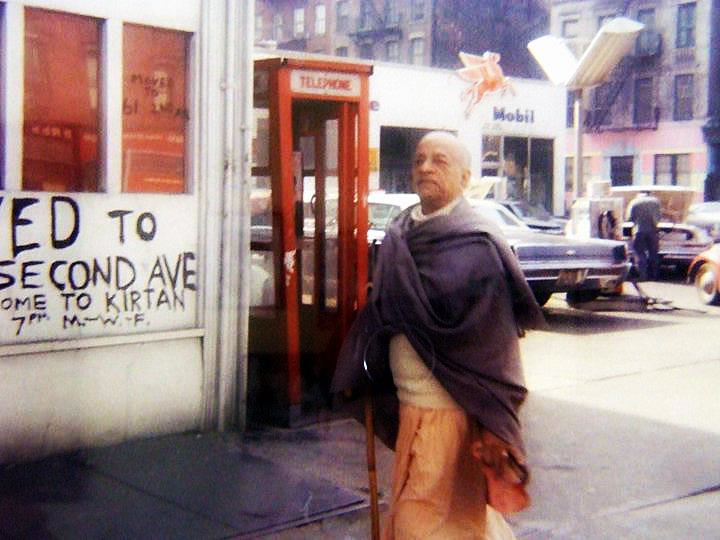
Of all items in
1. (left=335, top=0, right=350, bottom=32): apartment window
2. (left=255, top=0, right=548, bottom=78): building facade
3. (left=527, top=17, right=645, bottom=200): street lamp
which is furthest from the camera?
(left=335, top=0, right=350, bottom=32): apartment window

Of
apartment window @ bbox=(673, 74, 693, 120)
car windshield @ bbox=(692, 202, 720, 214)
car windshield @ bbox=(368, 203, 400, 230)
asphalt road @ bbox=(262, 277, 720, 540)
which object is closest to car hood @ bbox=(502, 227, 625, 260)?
asphalt road @ bbox=(262, 277, 720, 540)

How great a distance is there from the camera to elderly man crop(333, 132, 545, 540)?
3691 millimetres

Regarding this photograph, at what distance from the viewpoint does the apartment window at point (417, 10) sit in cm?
3378

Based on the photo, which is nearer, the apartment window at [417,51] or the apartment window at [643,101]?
the apartment window at [417,51]

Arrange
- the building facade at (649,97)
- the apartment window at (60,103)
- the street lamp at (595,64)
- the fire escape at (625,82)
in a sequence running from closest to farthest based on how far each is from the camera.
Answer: the apartment window at (60,103), the street lamp at (595,64), the building facade at (649,97), the fire escape at (625,82)

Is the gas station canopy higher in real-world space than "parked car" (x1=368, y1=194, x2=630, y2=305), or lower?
higher

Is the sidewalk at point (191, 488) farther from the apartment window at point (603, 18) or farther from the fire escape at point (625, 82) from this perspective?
the fire escape at point (625, 82)

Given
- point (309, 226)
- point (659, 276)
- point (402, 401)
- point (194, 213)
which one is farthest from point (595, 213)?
point (402, 401)

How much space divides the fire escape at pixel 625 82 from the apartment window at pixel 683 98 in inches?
24.0

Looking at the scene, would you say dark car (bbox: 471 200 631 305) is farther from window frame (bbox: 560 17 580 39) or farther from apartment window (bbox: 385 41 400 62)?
apartment window (bbox: 385 41 400 62)

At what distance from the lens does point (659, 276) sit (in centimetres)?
1895

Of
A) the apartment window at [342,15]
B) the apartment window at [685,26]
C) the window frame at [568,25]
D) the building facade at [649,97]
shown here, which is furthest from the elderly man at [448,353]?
the window frame at [568,25]

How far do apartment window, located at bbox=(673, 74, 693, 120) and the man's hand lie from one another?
29.1 metres

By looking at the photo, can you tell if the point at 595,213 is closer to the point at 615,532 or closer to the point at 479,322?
the point at 615,532
